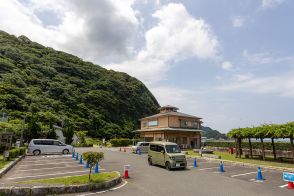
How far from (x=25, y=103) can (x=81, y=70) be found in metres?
39.4

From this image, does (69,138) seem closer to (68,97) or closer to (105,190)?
(68,97)

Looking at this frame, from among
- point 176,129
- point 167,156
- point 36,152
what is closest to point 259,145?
point 176,129

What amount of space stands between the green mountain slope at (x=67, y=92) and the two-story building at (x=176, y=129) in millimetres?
20954

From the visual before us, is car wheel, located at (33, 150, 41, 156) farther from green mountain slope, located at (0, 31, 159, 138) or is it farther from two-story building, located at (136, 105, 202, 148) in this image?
two-story building, located at (136, 105, 202, 148)

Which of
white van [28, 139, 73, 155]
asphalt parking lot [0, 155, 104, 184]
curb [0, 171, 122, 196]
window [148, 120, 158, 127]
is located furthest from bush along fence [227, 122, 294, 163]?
window [148, 120, 158, 127]

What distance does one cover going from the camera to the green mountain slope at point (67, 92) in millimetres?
61106

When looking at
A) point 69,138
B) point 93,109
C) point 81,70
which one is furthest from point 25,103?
point 81,70

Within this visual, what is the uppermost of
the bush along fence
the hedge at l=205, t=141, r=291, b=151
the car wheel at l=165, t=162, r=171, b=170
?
the bush along fence

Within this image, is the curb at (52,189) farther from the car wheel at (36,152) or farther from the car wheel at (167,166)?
the car wheel at (36,152)

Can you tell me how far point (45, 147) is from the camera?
29.9 meters

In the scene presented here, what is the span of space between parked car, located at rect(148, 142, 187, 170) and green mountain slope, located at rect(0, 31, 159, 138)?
28499 mm

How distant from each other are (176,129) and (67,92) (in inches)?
1820

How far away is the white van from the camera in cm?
2910

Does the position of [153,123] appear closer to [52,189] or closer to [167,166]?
[167,166]
